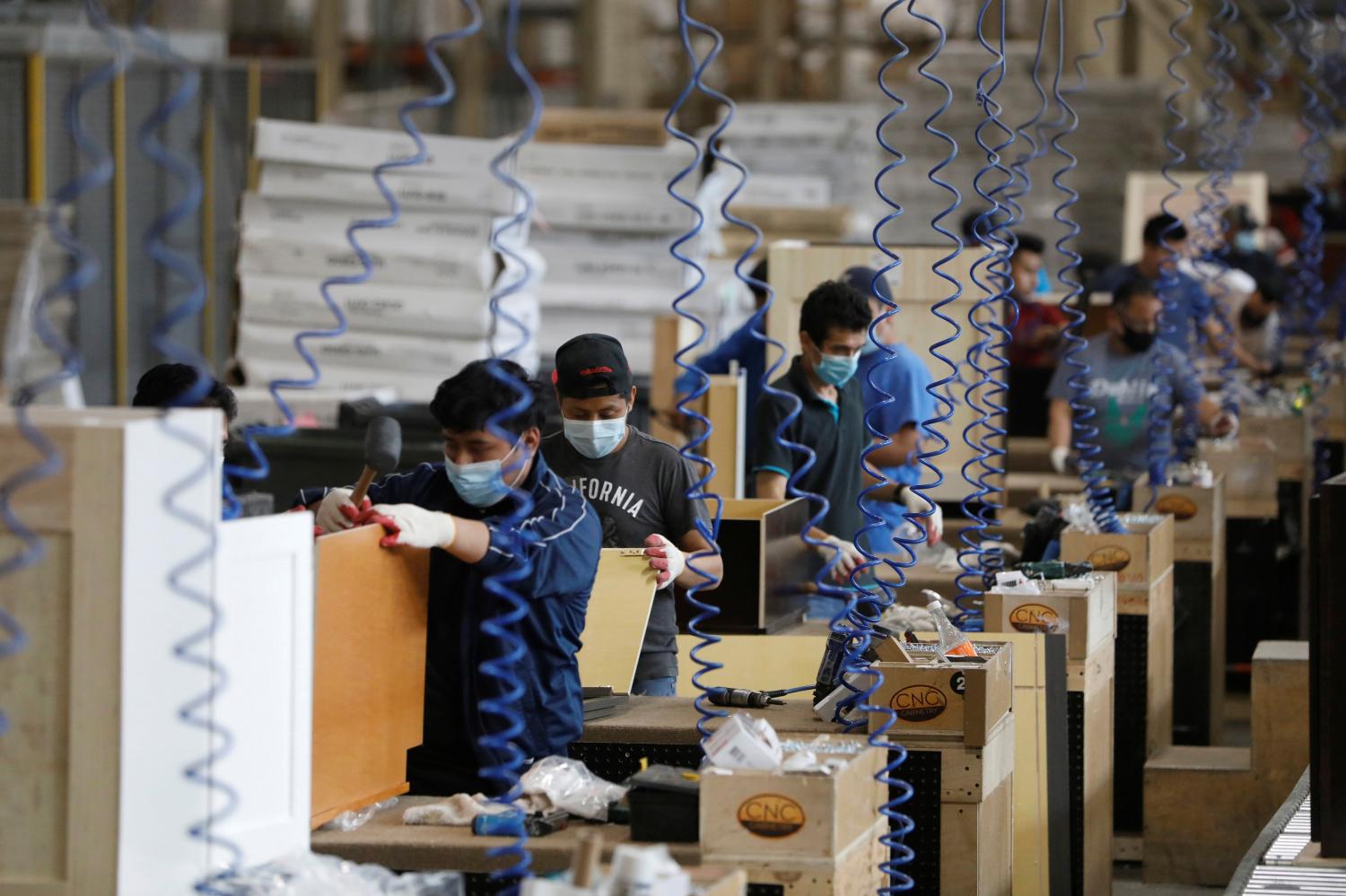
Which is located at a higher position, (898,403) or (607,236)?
(607,236)

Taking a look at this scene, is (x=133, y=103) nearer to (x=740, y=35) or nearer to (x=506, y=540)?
(x=740, y=35)

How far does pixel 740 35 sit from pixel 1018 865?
47.2ft

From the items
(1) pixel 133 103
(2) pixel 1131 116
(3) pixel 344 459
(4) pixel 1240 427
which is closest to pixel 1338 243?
(2) pixel 1131 116

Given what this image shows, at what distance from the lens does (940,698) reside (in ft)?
14.4

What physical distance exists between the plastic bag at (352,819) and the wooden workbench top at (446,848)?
0.09 feet

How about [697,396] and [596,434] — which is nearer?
[596,434]

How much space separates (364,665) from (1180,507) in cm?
447

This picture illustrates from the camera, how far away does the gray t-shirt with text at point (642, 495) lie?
17.1ft

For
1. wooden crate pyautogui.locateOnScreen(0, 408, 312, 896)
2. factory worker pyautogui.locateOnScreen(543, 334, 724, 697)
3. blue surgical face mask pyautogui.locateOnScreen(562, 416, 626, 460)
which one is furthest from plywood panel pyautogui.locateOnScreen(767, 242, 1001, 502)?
wooden crate pyautogui.locateOnScreen(0, 408, 312, 896)

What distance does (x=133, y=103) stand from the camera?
515 inches

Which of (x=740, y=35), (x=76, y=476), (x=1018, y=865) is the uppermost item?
(x=740, y=35)

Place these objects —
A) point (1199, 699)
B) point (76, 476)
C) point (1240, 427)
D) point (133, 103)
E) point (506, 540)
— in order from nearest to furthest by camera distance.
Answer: point (76, 476) → point (506, 540) → point (1199, 699) → point (1240, 427) → point (133, 103)

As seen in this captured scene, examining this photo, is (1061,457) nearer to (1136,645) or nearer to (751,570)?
(1136,645)

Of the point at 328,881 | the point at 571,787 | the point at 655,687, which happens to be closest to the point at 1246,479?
the point at 655,687
